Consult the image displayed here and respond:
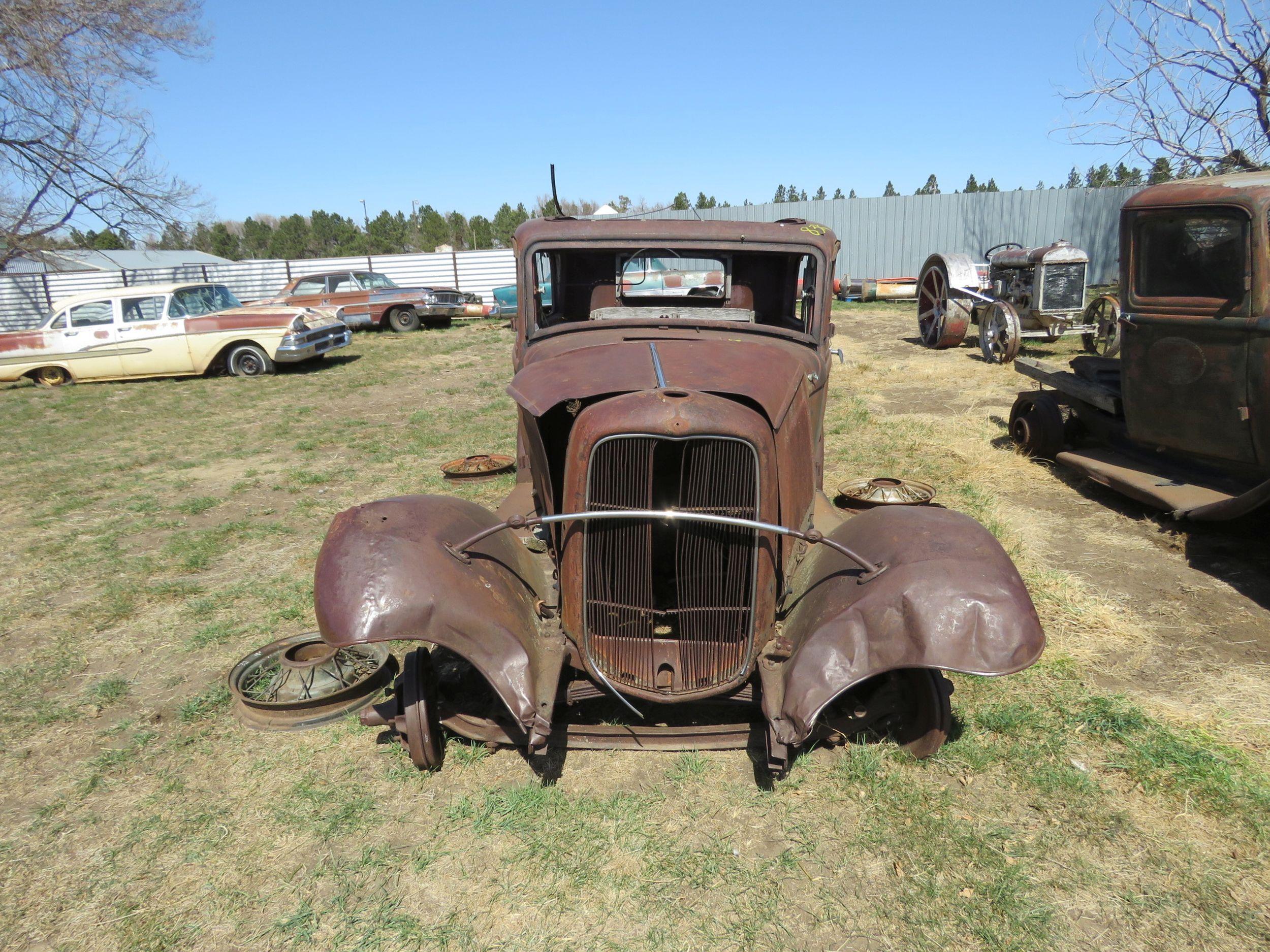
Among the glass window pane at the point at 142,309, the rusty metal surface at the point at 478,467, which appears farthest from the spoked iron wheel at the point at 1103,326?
the glass window pane at the point at 142,309

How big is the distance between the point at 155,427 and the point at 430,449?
4.35 m

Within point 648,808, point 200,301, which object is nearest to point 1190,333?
point 648,808

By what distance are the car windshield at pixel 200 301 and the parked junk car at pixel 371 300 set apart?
11.3 ft

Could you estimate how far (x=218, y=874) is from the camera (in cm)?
261

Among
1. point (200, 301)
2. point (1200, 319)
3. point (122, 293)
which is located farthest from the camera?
point (200, 301)

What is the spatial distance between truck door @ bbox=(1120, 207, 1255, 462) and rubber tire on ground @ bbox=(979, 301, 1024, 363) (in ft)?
20.2

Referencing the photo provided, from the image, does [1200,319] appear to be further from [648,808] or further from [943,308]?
[943,308]

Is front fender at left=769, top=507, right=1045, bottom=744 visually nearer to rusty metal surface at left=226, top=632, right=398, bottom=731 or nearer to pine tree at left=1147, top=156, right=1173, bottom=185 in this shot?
rusty metal surface at left=226, top=632, right=398, bottom=731

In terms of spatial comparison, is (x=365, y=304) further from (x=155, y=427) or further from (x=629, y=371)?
(x=629, y=371)

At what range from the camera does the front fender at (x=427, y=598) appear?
2.73 meters

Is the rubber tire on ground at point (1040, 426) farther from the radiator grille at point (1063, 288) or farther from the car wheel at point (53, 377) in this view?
the car wheel at point (53, 377)

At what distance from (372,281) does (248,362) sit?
6.39m

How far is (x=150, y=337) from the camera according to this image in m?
12.4

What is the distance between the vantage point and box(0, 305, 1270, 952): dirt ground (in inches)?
94.0
